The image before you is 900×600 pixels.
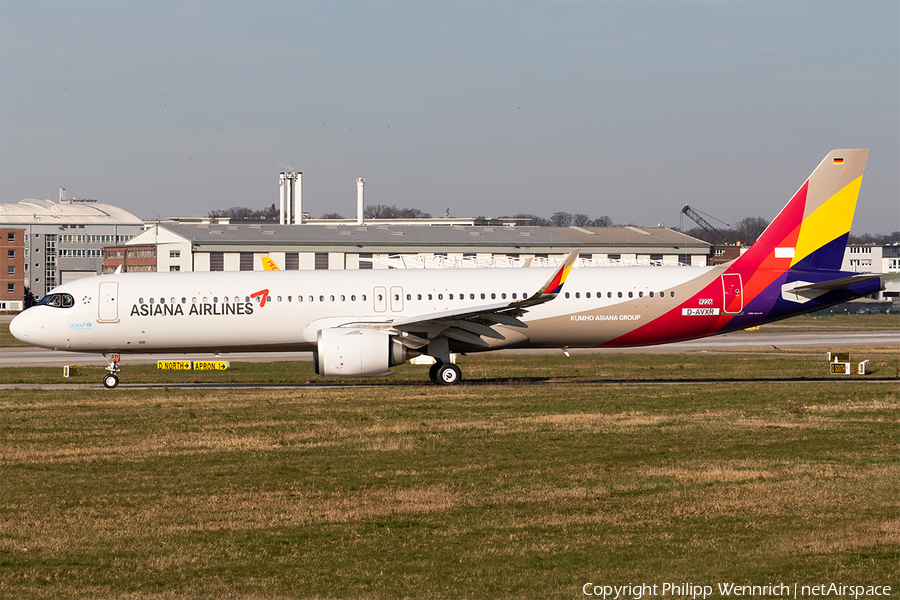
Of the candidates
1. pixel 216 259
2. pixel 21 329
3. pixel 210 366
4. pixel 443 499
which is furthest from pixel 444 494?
pixel 216 259

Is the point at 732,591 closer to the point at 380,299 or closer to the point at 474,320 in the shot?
the point at 474,320

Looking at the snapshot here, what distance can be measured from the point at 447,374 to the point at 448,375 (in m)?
0.05

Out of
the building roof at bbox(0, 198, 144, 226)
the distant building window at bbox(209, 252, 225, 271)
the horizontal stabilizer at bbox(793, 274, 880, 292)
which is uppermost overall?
the building roof at bbox(0, 198, 144, 226)

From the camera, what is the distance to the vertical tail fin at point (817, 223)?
3444 centimetres

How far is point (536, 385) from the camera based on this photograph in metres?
32.8

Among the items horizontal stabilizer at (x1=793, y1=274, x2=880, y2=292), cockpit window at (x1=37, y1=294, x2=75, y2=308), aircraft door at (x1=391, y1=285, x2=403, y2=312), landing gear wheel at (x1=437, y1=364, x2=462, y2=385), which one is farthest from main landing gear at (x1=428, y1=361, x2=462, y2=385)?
cockpit window at (x1=37, y1=294, x2=75, y2=308)

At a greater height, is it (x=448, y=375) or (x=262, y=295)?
(x=262, y=295)

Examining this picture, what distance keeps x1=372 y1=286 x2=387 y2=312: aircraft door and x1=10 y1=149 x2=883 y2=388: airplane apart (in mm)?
34

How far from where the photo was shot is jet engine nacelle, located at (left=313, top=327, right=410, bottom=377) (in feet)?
101

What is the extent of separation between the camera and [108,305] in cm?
3341

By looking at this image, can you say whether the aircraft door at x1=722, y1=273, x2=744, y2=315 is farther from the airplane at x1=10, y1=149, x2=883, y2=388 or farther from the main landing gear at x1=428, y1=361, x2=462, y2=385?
the main landing gear at x1=428, y1=361, x2=462, y2=385

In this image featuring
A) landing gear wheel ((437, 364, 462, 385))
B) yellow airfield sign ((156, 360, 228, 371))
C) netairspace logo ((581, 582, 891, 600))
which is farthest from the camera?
yellow airfield sign ((156, 360, 228, 371))

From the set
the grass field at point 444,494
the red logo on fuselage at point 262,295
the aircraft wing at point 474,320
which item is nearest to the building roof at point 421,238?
the red logo on fuselage at point 262,295

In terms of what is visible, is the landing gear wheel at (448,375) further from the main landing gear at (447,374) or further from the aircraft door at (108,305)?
the aircraft door at (108,305)
